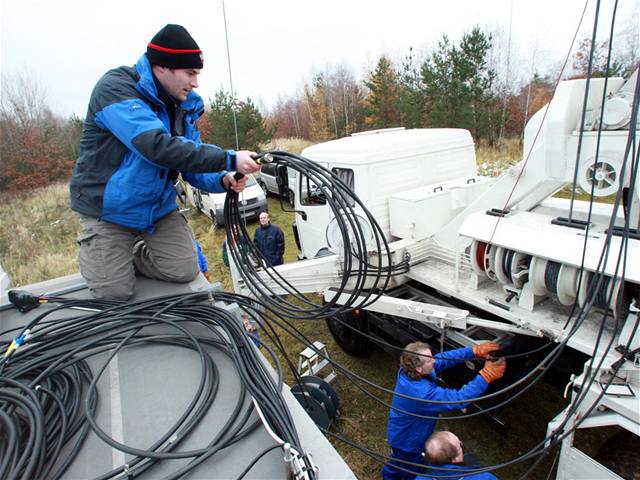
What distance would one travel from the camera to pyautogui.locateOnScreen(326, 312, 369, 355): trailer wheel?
424 cm

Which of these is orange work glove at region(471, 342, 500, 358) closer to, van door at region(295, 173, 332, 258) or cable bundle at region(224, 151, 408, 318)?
cable bundle at region(224, 151, 408, 318)

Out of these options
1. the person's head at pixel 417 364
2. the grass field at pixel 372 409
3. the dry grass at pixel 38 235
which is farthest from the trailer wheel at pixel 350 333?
the dry grass at pixel 38 235

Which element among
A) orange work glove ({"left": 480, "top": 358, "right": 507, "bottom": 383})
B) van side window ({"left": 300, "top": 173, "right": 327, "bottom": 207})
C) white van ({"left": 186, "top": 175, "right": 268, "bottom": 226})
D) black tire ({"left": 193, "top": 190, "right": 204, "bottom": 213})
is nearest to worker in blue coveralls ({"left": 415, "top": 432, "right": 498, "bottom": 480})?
orange work glove ({"left": 480, "top": 358, "right": 507, "bottom": 383})

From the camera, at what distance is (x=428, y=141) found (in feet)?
13.8

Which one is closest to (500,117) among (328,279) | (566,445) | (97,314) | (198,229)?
(198,229)

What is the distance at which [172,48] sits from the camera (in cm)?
196

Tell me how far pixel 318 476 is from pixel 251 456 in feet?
0.91

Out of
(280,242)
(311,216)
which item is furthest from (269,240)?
(311,216)

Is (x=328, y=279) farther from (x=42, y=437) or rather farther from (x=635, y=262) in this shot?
(x=42, y=437)

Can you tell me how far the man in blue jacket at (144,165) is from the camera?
6.09 feet

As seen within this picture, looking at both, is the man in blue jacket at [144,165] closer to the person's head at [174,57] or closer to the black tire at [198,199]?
the person's head at [174,57]

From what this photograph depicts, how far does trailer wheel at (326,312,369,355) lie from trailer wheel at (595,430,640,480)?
238 centimetres

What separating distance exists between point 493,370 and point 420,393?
22.1 inches

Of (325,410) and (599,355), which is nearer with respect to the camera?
(599,355)
